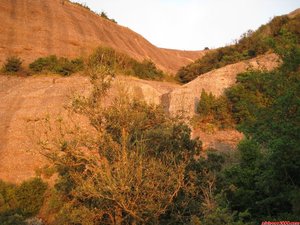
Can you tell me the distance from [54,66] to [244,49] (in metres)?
15.2

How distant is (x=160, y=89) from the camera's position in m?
28.8

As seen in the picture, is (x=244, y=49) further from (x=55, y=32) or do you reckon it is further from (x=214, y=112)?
(x=55, y=32)

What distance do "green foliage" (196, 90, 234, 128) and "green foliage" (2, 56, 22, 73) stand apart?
1382 centimetres

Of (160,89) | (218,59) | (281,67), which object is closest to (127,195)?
(281,67)

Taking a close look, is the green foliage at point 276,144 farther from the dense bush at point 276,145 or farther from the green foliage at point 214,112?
the green foliage at point 214,112

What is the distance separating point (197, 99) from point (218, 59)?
451 inches

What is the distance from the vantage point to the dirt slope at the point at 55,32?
32688 mm

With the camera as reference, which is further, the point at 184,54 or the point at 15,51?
the point at 184,54

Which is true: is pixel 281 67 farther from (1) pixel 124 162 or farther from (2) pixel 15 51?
(2) pixel 15 51

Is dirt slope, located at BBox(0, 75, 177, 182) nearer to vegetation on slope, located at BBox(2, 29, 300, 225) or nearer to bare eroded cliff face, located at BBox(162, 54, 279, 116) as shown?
bare eroded cliff face, located at BBox(162, 54, 279, 116)

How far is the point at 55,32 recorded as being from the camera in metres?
34.9

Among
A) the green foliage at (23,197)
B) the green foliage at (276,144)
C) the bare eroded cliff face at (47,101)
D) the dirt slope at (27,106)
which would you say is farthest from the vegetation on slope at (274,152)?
the green foliage at (23,197)

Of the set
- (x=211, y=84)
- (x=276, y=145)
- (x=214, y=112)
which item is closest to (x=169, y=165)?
(x=276, y=145)

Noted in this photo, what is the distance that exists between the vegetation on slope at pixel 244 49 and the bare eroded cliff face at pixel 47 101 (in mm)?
3437
